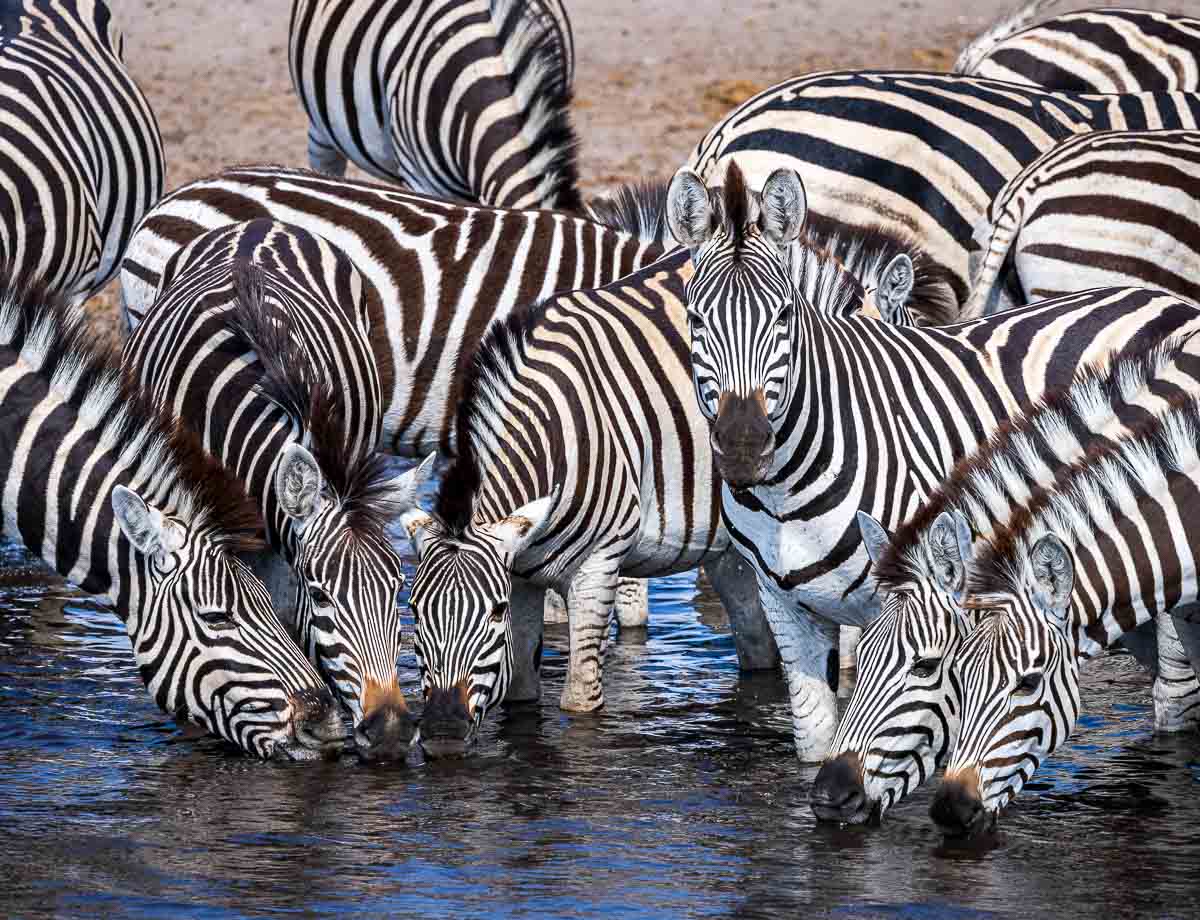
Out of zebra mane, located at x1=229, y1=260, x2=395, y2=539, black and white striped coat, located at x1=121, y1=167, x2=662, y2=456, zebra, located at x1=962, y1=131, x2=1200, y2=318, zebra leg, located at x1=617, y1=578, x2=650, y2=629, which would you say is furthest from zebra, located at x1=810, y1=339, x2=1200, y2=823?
black and white striped coat, located at x1=121, y1=167, x2=662, y2=456

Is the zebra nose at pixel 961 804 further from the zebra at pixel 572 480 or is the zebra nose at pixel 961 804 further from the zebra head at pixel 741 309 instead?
the zebra at pixel 572 480

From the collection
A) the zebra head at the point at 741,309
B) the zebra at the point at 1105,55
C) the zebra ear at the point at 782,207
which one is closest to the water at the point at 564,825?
the zebra head at the point at 741,309

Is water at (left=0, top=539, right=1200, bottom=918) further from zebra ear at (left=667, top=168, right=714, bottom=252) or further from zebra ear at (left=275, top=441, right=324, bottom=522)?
zebra ear at (left=667, top=168, right=714, bottom=252)

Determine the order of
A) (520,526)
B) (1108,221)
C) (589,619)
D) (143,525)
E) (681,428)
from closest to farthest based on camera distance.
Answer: (143,525) < (520,526) < (589,619) < (681,428) < (1108,221)

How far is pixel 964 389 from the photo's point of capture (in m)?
7.84

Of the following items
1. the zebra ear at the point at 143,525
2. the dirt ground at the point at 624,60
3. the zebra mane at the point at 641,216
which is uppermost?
the dirt ground at the point at 624,60

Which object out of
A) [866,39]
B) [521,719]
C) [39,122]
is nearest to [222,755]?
[521,719]

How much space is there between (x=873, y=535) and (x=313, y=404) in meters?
2.29

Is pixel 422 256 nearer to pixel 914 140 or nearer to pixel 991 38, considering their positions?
pixel 914 140

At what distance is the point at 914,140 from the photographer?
10.8 metres

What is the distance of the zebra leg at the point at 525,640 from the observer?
8414 millimetres

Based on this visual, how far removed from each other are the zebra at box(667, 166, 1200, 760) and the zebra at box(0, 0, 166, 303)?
15.1 feet

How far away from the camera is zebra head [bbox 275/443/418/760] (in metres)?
7.51

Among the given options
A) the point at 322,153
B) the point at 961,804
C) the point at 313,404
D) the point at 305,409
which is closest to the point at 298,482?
the point at 313,404
